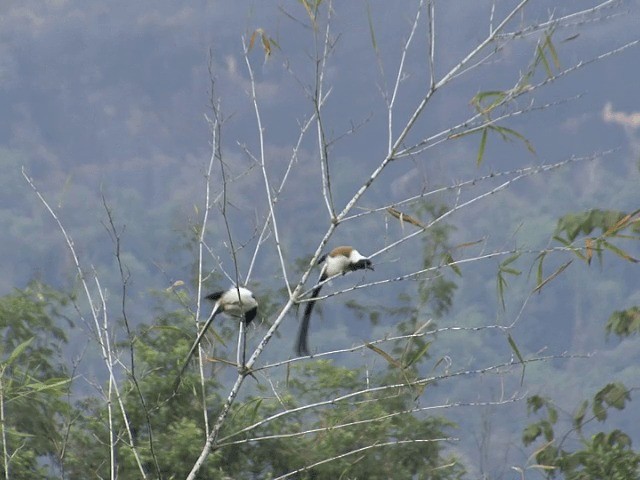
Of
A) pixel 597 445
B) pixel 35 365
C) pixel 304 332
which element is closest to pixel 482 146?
pixel 304 332

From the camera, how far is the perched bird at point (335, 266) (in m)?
3.96

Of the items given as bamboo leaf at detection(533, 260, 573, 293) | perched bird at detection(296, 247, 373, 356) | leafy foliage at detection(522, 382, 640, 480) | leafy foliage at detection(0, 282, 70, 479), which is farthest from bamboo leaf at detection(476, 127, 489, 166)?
leafy foliage at detection(0, 282, 70, 479)

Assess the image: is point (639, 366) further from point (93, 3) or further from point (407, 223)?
point (93, 3)

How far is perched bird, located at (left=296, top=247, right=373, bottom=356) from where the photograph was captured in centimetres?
396

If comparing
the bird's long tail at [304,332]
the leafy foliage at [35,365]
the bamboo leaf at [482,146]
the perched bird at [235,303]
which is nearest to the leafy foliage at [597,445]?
the bird's long tail at [304,332]

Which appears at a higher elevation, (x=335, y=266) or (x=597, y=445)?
(x=597, y=445)

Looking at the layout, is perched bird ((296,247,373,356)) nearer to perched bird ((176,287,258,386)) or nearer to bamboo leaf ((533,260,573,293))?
perched bird ((176,287,258,386))

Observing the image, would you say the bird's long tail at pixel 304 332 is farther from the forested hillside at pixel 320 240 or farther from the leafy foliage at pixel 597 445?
the leafy foliage at pixel 597 445

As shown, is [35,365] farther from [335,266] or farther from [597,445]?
[335,266]

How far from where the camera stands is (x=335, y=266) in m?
4.16

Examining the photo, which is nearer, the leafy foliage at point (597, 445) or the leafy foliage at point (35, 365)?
the leafy foliage at point (597, 445)

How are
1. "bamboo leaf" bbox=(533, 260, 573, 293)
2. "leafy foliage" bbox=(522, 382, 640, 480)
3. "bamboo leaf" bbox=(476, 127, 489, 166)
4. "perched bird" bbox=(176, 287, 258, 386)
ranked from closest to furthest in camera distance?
"bamboo leaf" bbox=(533, 260, 573, 293)
"bamboo leaf" bbox=(476, 127, 489, 166)
"perched bird" bbox=(176, 287, 258, 386)
"leafy foliage" bbox=(522, 382, 640, 480)

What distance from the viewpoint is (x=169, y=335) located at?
10.7 metres

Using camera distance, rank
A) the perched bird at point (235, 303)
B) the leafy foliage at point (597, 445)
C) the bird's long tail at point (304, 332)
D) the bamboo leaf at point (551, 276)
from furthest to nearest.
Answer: the leafy foliage at point (597, 445)
the bird's long tail at point (304, 332)
the perched bird at point (235, 303)
the bamboo leaf at point (551, 276)
